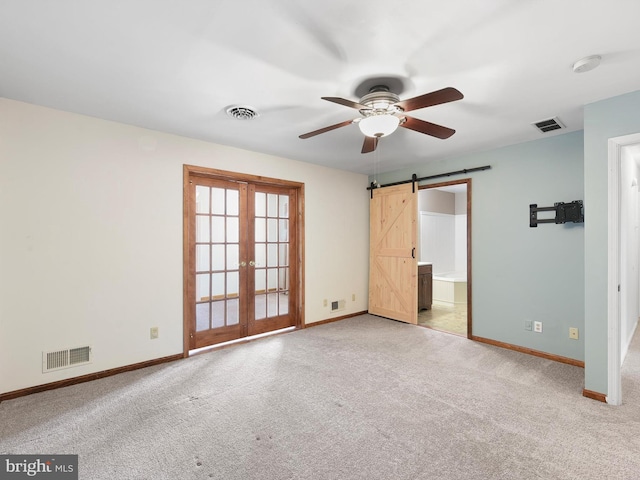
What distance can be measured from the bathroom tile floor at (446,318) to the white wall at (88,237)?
11.9 feet

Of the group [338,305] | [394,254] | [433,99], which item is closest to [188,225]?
[338,305]

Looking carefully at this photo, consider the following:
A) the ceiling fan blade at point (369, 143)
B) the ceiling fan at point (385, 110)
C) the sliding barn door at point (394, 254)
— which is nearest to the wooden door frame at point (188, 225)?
the sliding barn door at point (394, 254)

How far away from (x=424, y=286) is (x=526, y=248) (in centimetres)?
223

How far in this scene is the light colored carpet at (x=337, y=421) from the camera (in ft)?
5.78

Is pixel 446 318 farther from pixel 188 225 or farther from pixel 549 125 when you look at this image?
pixel 188 225

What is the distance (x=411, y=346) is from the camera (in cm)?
375

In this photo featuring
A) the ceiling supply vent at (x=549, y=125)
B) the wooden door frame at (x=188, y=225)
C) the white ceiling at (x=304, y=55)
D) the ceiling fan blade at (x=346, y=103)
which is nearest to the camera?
the white ceiling at (x=304, y=55)

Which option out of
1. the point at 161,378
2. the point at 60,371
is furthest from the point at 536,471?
the point at 60,371

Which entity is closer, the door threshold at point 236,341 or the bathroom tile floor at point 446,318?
the door threshold at point 236,341

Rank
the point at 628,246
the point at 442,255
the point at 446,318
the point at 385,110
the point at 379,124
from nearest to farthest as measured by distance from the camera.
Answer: the point at 379,124 → the point at 385,110 → the point at 628,246 → the point at 446,318 → the point at 442,255

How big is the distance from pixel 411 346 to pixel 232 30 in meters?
3.60

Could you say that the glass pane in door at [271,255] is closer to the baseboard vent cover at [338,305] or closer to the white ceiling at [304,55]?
the baseboard vent cover at [338,305]

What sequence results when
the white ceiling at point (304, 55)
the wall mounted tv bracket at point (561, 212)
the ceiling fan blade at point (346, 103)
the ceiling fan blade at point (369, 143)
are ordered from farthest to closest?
the wall mounted tv bracket at point (561, 212) → the ceiling fan blade at point (369, 143) → the ceiling fan blade at point (346, 103) → the white ceiling at point (304, 55)

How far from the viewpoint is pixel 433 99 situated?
6.24ft
